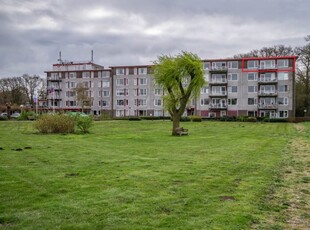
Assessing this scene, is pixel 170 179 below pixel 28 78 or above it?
below

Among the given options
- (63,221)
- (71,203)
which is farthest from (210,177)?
(63,221)

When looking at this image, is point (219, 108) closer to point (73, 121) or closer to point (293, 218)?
point (73, 121)

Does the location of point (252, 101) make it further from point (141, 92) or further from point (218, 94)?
point (141, 92)

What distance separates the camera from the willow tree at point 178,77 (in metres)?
29.5

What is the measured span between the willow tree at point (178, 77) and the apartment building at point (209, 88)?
115ft

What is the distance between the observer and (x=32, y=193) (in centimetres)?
798

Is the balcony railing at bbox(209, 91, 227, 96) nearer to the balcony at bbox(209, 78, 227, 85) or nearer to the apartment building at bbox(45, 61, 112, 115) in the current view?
the balcony at bbox(209, 78, 227, 85)

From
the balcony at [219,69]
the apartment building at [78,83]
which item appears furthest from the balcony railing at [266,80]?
the apartment building at [78,83]

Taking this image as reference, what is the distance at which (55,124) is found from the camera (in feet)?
100.0

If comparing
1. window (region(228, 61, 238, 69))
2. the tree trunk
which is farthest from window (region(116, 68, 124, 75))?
the tree trunk

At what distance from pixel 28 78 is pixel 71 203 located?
103 m

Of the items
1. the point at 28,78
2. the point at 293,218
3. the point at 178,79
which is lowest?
the point at 293,218

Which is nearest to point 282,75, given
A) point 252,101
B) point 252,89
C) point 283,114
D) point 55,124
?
point 252,89

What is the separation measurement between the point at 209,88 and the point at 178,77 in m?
50.9
